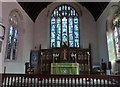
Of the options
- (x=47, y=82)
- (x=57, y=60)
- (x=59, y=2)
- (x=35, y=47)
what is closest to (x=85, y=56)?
(x=57, y=60)

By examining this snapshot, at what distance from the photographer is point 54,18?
10250 mm

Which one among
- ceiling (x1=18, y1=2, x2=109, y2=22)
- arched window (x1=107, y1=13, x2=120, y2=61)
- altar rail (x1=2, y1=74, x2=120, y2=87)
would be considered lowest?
altar rail (x1=2, y1=74, x2=120, y2=87)

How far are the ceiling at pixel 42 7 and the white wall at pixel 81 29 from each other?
26 cm

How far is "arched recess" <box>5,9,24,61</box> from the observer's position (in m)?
7.28

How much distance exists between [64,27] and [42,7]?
2.07 m

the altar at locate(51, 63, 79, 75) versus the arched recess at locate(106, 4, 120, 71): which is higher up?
the arched recess at locate(106, 4, 120, 71)

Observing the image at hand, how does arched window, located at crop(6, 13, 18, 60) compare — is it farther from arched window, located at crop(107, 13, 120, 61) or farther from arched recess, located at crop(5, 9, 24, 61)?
arched window, located at crop(107, 13, 120, 61)

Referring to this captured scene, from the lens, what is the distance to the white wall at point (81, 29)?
960 cm

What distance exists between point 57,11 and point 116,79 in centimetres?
778

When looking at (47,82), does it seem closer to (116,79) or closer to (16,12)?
(116,79)

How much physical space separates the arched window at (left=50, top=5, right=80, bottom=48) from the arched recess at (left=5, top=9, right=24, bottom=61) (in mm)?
2415

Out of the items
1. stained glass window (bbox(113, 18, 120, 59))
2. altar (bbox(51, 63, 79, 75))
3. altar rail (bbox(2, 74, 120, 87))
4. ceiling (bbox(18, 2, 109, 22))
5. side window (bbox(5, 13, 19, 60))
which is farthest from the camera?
ceiling (bbox(18, 2, 109, 22))

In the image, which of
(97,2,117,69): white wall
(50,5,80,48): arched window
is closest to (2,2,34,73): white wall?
(50,5,80,48): arched window

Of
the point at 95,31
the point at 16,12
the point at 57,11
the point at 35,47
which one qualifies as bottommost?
the point at 35,47
